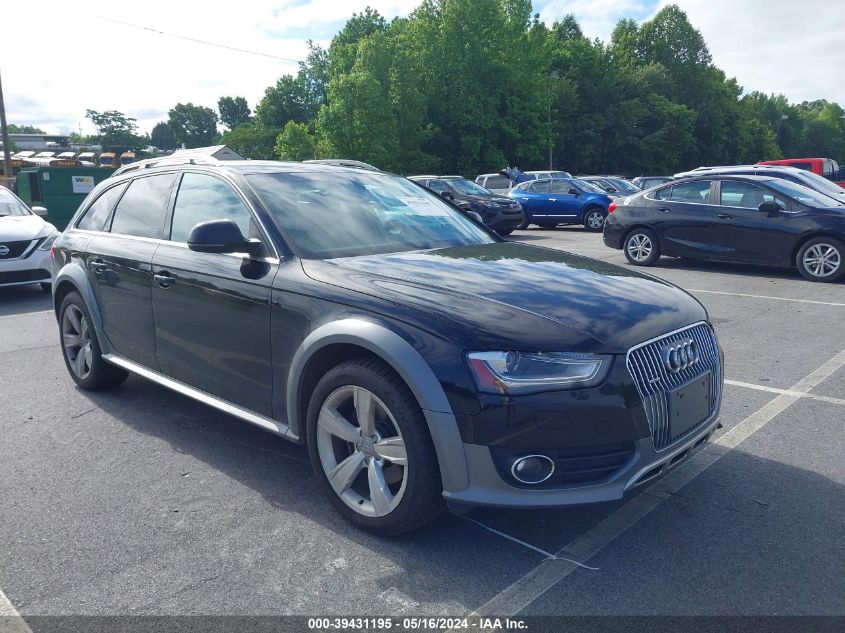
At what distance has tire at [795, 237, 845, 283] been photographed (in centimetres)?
1024

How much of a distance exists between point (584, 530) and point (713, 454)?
1.23 metres

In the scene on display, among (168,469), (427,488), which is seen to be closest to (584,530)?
(427,488)

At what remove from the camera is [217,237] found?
364cm

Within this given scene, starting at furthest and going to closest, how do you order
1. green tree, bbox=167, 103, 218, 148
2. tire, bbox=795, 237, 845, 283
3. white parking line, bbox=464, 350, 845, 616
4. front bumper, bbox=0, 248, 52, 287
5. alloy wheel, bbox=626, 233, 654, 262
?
green tree, bbox=167, 103, 218, 148, alloy wheel, bbox=626, 233, 654, 262, tire, bbox=795, 237, 845, 283, front bumper, bbox=0, 248, 52, 287, white parking line, bbox=464, 350, 845, 616

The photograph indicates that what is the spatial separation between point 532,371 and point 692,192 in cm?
988

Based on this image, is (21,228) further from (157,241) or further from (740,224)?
(740,224)

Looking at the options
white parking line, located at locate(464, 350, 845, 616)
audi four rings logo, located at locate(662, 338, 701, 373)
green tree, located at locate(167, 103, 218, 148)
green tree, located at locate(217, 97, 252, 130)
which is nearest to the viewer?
white parking line, located at locate(464, 350, 845, 616)

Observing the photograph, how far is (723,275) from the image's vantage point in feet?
36.8

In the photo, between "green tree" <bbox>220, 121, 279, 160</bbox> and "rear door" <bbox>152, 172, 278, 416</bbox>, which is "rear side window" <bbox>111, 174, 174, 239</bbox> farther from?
"green tree" <bbox>220, 121, 279, 160</bbox>

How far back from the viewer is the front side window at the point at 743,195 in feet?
35.6

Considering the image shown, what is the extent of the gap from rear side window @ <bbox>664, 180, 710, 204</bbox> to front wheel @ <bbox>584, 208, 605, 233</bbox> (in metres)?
8.33

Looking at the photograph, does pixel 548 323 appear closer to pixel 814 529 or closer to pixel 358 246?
pixel 358 246

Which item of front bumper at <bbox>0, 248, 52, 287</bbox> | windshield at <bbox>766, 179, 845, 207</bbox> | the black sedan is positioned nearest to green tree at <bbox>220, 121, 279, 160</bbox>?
the black sedan

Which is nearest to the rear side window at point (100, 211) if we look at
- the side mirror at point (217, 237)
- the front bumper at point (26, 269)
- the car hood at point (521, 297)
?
the side mirror at point (217, 237)
